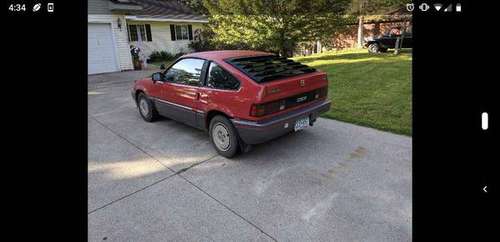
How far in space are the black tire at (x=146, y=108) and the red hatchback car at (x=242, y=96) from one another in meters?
0.81

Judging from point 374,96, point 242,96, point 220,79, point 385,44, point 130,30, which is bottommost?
point 374,96

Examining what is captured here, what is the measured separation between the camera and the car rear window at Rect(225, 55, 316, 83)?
387 cm

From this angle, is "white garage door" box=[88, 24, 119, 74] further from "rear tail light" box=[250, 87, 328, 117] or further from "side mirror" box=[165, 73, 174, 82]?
"rear tail light" box=[250, 87, 328, 117]

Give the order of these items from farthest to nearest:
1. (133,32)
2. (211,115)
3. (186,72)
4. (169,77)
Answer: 1. (133,32)
2. (169,77)
3. (186,72)
4. (211,115)

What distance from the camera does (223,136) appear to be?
4184mm

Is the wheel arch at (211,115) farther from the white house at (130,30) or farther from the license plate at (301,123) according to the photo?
the white house at (130,30)

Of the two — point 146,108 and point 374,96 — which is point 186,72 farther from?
Result: point 374,96

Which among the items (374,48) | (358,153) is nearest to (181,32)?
(374,48)

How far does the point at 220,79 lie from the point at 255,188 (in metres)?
→ 1.63

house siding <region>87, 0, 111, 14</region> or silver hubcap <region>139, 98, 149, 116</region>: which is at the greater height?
house siding <region>87, 0, 111, 14</region>
